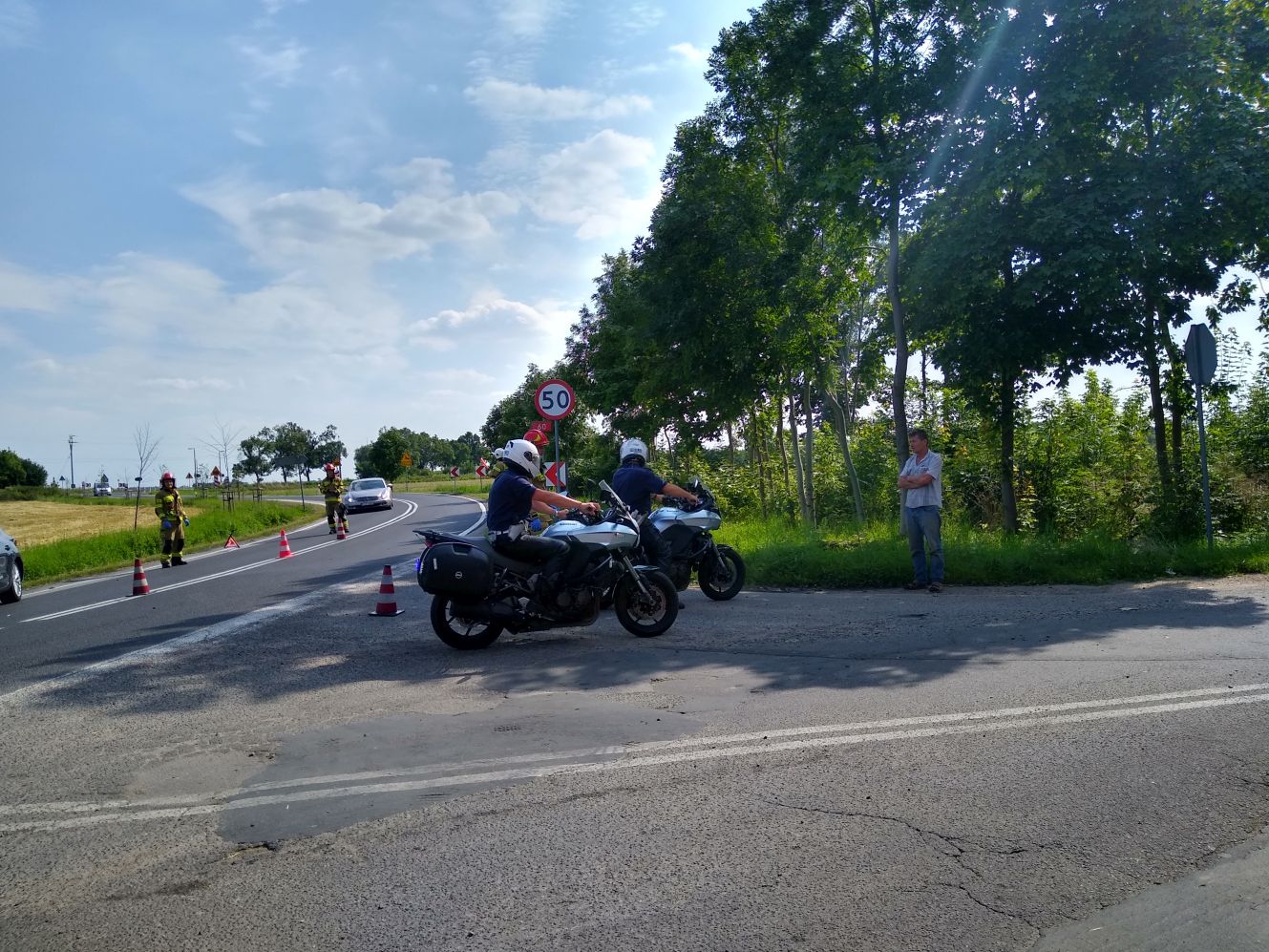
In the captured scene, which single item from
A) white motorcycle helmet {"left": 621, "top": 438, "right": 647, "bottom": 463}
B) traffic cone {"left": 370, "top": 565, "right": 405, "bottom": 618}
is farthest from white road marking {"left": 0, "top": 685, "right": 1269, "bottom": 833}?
traffic cone {"left": 370, "top": 565, "right": 405, "bottom": 618}

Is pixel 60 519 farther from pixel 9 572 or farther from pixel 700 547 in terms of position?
pixel 700 547

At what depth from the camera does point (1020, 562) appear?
12172 millimetres

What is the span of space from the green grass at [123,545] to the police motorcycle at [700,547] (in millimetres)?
9990

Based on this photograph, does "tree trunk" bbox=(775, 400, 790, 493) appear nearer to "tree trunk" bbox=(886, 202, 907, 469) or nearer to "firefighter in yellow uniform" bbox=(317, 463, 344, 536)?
"tree trunk" bbox=(886, 202, 907, 469)

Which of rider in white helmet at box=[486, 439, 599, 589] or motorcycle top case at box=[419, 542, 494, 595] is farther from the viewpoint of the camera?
rider in white helmet at box=[486, 439, 599, 589]

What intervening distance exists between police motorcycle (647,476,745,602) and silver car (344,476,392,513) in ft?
126

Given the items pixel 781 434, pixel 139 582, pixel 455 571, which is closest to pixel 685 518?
pixel 455 571

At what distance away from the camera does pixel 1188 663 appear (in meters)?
6.67

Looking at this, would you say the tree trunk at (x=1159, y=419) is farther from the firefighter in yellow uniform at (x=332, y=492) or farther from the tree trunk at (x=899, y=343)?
the firefighter in yellow uniform at (x=332, y=492)

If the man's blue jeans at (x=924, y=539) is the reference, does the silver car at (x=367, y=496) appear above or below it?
above

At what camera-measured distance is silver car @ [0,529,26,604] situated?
48.0 ft

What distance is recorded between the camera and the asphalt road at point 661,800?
10.8 feet

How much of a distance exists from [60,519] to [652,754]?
50.5m

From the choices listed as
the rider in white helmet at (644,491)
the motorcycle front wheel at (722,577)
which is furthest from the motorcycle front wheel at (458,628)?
the motorcycle front wheel at (722,577)
